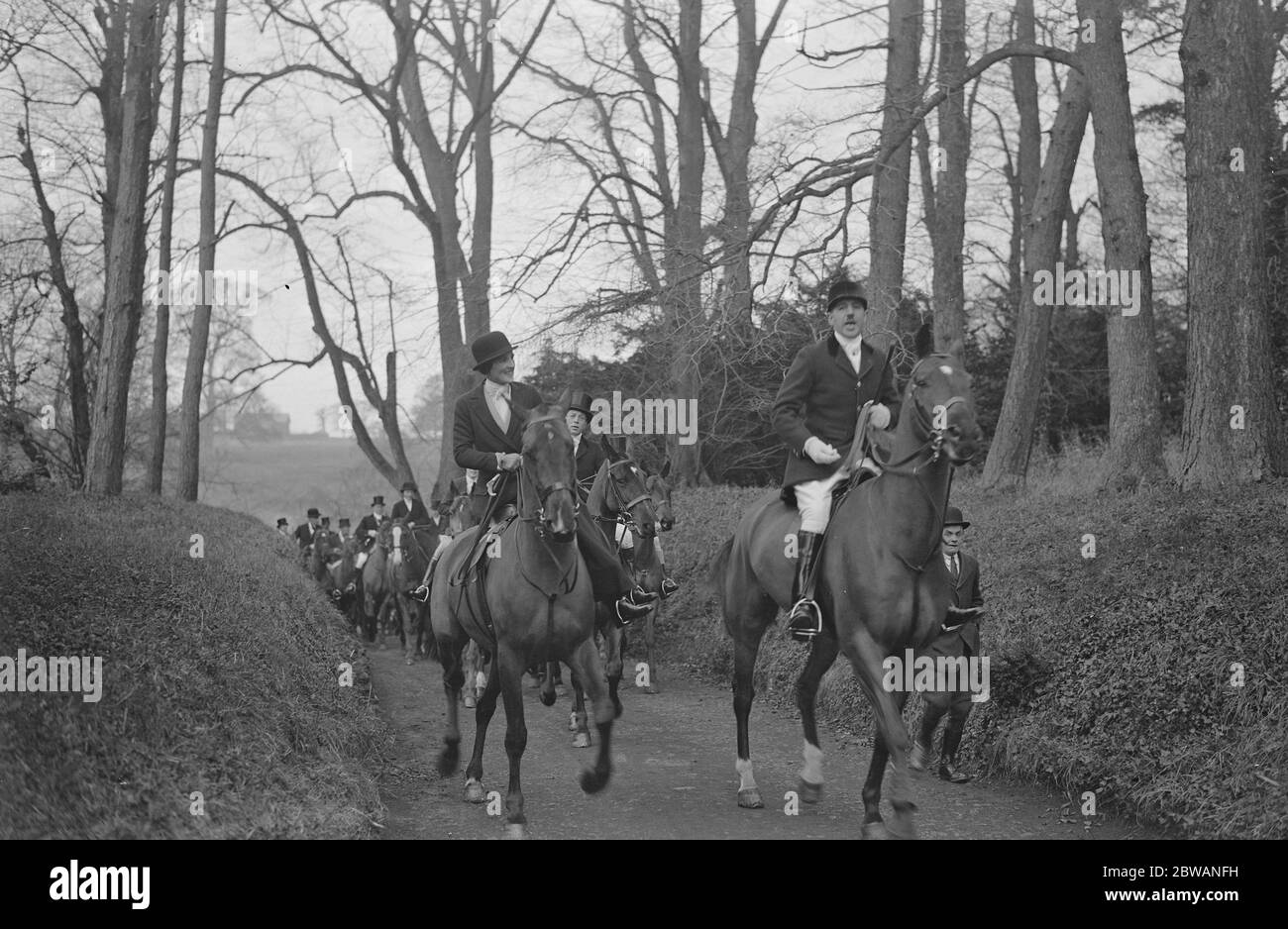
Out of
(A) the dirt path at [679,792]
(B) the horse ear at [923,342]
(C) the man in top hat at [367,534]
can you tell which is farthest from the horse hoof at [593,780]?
(C) the man in top hat at [367,534]

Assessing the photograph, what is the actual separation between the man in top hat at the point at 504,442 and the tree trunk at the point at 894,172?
6.94 metres

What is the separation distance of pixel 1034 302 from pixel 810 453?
9.12 metres

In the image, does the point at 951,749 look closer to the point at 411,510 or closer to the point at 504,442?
the point at 504,442

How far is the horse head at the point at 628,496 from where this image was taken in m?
13.8

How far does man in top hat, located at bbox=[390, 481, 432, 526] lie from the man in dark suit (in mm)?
12497

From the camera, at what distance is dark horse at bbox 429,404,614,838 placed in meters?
7.80

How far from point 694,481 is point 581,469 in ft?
36.9

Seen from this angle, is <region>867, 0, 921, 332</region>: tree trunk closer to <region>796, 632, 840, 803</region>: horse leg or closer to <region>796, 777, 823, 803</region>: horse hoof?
<region>796, 632, 840, 803</region>: horse leg

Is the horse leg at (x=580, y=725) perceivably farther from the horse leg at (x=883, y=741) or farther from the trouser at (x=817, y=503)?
the horse leg at (x=883, y=741)

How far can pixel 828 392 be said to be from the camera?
8539 millimetres

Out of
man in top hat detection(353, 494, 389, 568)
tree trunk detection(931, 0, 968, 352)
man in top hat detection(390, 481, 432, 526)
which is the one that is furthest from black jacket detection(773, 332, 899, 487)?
man in top hat detection(353, 494, 389, 568)

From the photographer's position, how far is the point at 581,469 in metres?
13.4
